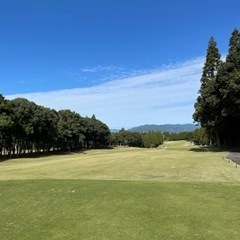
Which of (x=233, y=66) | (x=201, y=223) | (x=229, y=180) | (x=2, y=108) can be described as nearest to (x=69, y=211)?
(x=201, y=223)

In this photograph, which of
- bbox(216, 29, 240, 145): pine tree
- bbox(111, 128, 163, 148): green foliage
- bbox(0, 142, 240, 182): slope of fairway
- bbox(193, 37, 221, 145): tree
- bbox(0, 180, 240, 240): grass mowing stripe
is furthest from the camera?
bbox(111, 128, 163, 148): green foliage

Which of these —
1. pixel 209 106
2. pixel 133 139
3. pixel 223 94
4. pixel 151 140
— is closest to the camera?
pixel 223 94

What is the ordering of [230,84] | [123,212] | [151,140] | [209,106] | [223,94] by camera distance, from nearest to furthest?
[123,212], [230,84], [223,94], [209,106], [151,140]

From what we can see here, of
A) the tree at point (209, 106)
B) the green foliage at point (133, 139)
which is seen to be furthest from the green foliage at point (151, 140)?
the tree at point (209, 106)

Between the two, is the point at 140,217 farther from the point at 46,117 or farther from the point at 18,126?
the point at 46,117

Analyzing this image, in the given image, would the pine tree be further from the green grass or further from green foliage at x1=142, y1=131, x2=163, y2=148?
green foliage at x1=142, y1=131, x2=163, y2=148

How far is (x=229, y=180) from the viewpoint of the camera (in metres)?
18.8

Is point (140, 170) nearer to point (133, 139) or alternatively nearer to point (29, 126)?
point (29, 126)

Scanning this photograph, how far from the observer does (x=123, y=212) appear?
1133 cm

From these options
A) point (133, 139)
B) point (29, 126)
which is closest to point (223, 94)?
point (29, 126)

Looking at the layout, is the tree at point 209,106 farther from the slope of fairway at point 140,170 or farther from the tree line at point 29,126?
the tree line at point 29,126

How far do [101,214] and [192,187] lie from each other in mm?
6124

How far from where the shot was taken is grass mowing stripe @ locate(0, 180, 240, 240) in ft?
30.4

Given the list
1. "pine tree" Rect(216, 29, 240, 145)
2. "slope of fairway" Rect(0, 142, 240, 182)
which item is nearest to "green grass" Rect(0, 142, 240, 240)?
"slope of fairway" Rect(0, 142, 240, 182)
